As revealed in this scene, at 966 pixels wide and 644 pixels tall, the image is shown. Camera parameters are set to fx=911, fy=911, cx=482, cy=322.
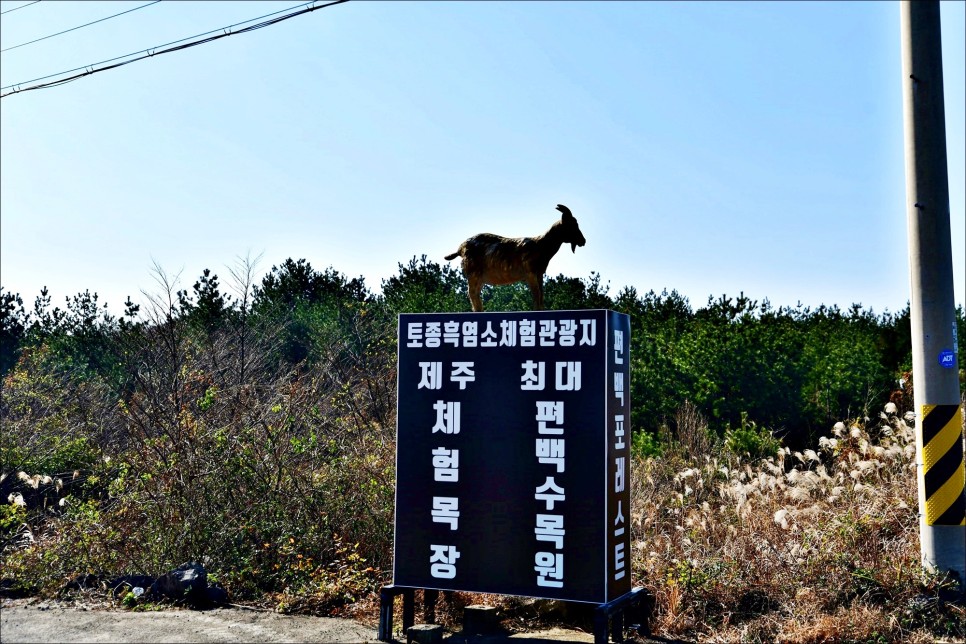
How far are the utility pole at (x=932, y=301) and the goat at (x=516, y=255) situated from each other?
2.69 meters

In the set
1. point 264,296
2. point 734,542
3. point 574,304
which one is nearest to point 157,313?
point 734,542

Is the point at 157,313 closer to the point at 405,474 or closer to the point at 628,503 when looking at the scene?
the point at 405,474

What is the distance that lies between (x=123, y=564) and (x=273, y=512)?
1.53m

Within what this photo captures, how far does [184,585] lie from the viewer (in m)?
8.12

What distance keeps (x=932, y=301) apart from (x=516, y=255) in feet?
10.7

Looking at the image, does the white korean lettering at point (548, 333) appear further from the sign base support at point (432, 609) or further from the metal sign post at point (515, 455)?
the sign base support at point (432, 609)

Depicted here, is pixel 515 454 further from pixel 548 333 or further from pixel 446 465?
pixel 548 333

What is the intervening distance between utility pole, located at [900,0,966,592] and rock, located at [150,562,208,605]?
607 cm

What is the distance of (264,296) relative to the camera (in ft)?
84.2

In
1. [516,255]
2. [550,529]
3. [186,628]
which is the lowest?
[186,628]

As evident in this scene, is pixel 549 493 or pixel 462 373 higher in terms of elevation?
pixel 462 373

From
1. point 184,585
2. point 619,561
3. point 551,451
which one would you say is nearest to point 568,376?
point 551,451

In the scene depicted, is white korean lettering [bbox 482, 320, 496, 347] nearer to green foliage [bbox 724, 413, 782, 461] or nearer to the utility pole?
the utility pole

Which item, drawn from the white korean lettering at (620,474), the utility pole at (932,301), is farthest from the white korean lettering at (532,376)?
the utility pole at (932,301)
